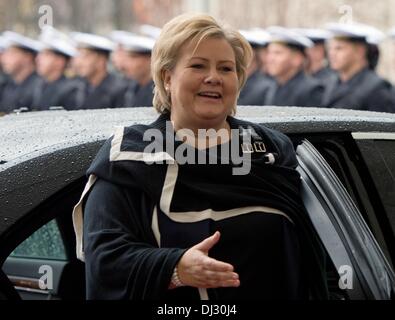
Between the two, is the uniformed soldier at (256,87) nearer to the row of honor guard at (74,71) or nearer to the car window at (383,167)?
the row of honor guard at (74,71)

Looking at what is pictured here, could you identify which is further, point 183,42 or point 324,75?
point 324,75

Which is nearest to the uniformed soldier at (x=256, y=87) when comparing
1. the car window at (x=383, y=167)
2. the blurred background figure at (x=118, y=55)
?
the blurred background figure at (x=118, y=55)

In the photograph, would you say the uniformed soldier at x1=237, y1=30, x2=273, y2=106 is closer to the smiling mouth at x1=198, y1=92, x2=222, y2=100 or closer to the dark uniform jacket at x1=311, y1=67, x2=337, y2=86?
the dark uniform jacket at x1=311, y1=67, x2=337, y2=86

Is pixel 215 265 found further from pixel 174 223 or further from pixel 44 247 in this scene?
pixel 44 247

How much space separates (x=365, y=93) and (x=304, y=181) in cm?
523

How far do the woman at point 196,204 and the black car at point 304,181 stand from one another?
10 centimetres

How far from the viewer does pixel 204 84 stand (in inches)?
90.4

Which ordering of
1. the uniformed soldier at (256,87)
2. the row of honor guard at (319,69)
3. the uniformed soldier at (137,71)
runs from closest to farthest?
the row of honor guard at (319,69), the uniformed soldier at (256,87), the uniformed soldier at (137,71)

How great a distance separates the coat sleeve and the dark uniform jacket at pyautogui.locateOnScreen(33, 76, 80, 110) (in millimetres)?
8250

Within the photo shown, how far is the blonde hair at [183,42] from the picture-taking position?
7.53 feet

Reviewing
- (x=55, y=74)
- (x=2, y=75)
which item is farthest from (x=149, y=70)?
(x=2, y=75)

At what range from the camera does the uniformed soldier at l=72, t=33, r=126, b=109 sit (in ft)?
33.3

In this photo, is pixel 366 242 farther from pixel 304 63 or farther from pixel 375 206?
pixel 304 63

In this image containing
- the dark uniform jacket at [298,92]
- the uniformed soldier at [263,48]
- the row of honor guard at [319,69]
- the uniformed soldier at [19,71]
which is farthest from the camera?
the uniformed soldier at [19,71]
